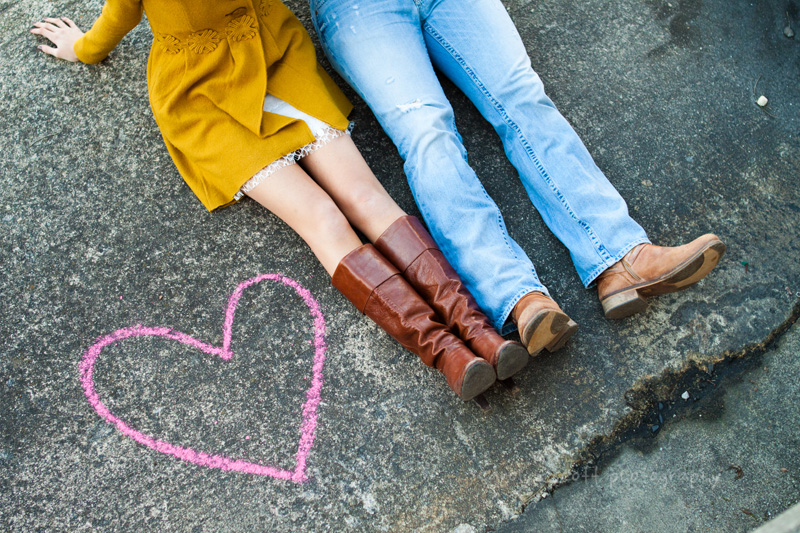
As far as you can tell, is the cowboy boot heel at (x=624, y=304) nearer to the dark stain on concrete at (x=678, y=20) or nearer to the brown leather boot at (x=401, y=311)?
the brown leather boot at (x=401, y=311)

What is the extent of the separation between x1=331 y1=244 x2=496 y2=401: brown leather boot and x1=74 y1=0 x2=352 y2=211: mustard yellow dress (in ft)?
1.58

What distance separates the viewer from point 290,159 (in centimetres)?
184

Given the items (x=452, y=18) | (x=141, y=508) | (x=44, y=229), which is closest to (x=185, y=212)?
(x=44, y=229)

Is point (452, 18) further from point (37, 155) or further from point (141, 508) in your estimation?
point (141, 508)

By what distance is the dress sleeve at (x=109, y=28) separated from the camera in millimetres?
1729

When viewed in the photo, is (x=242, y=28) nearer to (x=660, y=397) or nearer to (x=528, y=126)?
(x=528, y=126)

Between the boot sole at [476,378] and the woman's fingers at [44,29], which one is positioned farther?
the woman's fingers at [44,29]

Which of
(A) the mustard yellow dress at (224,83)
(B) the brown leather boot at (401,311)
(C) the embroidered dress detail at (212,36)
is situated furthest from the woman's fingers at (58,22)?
(B) the brown leather boot at (401,311)

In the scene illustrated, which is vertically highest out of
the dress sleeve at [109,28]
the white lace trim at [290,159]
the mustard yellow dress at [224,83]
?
the dress sleeve at [109,28]

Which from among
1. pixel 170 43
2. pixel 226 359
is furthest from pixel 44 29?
pixel 226 359

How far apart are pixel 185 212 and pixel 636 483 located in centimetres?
191

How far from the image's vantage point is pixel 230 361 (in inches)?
74.2

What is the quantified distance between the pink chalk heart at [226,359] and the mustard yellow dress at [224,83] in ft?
1.53

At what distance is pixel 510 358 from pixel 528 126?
36.3 inches
